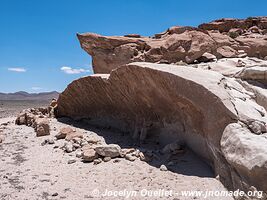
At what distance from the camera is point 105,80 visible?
6.71 metres

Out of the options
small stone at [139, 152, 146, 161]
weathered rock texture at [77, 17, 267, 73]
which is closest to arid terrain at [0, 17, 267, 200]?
small stone at [139, 152, 146, 161]

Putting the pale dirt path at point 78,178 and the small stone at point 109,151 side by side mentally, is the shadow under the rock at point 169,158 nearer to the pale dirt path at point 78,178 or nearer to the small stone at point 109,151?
the pale dirt path at point 78,178

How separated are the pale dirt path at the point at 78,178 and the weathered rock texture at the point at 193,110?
1.45 feet

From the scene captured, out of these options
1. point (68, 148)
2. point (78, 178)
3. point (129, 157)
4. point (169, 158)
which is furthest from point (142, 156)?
point (68, 148)

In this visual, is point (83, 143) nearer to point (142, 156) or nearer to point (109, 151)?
point (109, 151)

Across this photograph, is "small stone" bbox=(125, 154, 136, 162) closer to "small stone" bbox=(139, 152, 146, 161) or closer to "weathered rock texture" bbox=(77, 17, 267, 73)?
"small stone" bbox=(139, 152, 146, 161)

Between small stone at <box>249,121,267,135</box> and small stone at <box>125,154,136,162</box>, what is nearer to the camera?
small stone at <box>249,121,267,135</box>

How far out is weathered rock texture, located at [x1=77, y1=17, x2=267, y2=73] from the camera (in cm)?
1004

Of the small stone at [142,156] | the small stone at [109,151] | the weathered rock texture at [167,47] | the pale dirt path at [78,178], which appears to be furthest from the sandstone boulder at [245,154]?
the weathered rock texture at [167,47]

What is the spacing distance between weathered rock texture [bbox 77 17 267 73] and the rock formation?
0.05 m

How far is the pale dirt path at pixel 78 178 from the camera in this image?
3.90m

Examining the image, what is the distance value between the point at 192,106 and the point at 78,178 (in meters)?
2.02

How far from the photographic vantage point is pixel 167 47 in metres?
10.1

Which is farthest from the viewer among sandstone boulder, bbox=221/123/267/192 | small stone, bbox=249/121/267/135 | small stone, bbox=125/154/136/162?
small stone, bbox=125/154/136/162
